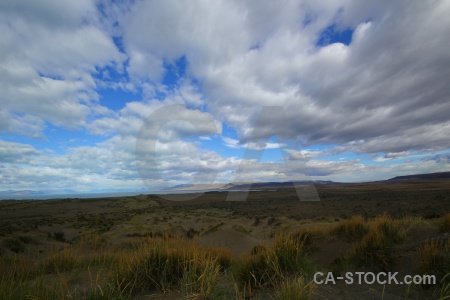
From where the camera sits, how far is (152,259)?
4.96m

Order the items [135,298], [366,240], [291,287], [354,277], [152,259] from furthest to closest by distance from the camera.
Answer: [366,240] < [354,277] < [152,259] < [135,298] < [291,287]

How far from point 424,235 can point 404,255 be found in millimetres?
2475

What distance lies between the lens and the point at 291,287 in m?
3.76

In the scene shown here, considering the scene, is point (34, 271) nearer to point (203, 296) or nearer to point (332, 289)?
point (203, 296)

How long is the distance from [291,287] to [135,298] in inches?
102

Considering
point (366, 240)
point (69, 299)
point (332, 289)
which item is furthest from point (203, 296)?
point (366, 240)

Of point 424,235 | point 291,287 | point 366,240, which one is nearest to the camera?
point 291,287

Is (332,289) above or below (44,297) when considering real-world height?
A: below

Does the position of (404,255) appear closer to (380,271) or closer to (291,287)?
(380,271)

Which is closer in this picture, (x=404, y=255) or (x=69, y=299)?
(x=69, y=299)

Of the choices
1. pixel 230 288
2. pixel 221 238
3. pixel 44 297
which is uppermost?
pixel 44 297

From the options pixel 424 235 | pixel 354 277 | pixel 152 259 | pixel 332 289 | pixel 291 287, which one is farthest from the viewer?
pixel 424 235

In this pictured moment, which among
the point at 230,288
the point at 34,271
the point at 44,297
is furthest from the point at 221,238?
the point at 44,297

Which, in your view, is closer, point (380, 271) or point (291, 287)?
point (291, 287)
